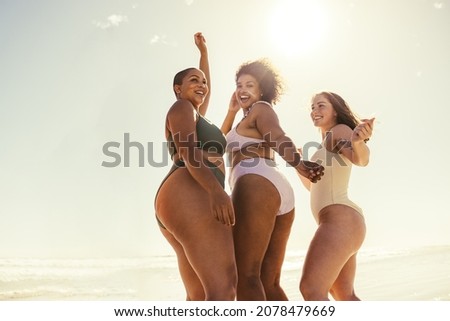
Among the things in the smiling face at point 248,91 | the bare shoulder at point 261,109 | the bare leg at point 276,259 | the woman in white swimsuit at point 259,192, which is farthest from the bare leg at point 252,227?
the smiling face at point 248,91

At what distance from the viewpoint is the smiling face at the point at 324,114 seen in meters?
4.96

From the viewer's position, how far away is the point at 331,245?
411cm

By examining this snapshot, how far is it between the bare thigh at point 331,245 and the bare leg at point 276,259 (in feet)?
0.90

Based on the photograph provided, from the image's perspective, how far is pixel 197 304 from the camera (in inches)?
157

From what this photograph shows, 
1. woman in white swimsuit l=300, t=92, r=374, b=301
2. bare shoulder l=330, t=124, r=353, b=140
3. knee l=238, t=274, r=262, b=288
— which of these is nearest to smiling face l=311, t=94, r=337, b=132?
woman in white swimsuit l=300, t=92, r=374, b=301

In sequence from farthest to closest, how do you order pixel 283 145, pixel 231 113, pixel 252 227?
pixel 231 113 → pixel 283 145 → pixel 252 227

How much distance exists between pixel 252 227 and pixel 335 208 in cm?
99

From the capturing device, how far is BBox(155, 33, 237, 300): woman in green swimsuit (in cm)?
330

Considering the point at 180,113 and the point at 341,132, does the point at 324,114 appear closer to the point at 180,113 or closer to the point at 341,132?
the point at 341,132

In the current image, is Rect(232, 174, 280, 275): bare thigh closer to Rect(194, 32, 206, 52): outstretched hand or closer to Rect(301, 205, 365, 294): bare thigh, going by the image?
Rect(301, 205, 365, 294): bare thigh

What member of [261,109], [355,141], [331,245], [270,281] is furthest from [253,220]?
[355,141]

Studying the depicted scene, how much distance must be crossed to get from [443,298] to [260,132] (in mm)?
8140

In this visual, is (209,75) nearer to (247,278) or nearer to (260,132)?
(260,132)

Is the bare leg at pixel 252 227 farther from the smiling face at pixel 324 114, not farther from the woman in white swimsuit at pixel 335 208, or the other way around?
the smiling face at pixel 324 114
